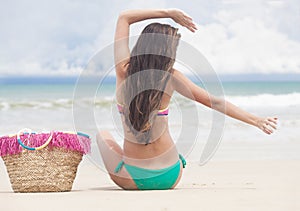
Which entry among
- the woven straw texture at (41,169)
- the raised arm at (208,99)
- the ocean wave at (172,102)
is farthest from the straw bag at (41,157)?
the ocean wave at (172,102)

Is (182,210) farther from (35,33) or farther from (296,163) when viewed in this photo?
(35,33)

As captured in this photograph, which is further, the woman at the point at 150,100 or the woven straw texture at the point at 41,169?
the woven straw texture at the point at 41,169

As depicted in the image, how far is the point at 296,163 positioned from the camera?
232 inches

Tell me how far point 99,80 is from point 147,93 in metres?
1.01

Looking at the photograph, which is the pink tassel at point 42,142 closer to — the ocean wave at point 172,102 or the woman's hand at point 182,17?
the woman's hand at point 182,17

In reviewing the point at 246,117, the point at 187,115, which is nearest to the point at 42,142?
the point at 246,117

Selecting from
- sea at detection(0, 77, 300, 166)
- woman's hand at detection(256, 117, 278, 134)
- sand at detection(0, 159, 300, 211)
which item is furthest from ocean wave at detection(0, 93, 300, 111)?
woman's hand at detection(256, 117, 278, 134)

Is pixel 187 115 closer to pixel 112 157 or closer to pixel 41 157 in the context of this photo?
pixel 112 157

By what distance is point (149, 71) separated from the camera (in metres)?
3.59

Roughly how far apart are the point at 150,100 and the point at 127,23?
20.5 inches

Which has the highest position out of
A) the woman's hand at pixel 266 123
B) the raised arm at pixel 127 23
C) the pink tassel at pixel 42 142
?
the raised arm at pixel 127 23

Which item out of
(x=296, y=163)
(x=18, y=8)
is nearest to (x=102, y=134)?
(x=296, y=163)

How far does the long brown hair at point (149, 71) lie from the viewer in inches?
141

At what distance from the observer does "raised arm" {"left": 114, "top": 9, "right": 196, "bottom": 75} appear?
11.9 ft
